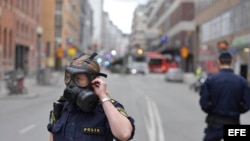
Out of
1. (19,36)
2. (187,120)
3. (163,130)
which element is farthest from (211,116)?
(19,36)

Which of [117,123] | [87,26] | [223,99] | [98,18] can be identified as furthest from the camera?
[87,26]

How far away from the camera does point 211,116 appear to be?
652 centimetres

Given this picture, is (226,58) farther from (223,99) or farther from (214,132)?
(214,132)

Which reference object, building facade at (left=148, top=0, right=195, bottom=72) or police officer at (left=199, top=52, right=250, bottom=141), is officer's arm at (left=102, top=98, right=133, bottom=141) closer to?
police officer at (left=199, top=52, right=250, bottom=141)

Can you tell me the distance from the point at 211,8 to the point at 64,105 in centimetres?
5823

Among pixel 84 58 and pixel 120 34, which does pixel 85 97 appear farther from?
pixel 120 34

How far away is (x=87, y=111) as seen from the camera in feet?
11.0

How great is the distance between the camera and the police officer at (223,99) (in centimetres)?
641

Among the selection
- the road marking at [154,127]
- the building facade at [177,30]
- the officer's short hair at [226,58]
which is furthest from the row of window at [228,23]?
the officer's short hair at [226,58]

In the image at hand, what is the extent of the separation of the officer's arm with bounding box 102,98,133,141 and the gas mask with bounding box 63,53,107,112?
92 millimetres

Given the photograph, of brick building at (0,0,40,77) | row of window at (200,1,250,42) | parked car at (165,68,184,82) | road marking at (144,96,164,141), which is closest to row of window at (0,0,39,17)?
brick building at (0,0,40,77)

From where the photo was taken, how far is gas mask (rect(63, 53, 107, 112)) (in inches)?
128

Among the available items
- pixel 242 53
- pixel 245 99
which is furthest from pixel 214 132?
pixel 242 53

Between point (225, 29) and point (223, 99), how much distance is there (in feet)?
156
